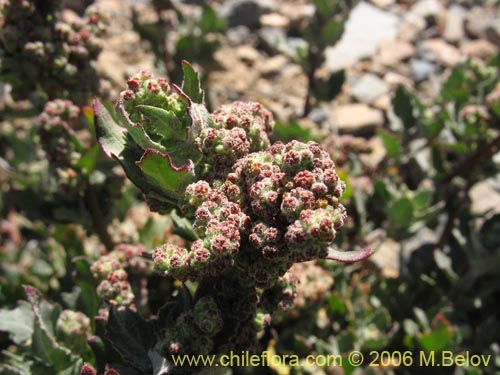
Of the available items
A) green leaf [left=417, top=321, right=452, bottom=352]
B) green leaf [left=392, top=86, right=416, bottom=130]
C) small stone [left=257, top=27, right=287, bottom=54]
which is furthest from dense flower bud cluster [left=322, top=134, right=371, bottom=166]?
small stone [left=257, top=27, right=287, bottom=54]

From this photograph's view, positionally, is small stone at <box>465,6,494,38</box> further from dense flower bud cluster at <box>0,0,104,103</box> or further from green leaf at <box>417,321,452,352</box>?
dense flower bud cluster at <box>0,0,104,103</box>

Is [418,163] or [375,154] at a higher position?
[375,154]

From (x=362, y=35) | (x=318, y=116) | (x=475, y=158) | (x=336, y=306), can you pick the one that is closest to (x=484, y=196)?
(x=475, y=158)

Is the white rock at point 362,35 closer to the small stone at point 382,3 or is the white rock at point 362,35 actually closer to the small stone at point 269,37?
the small stone at point 382,3

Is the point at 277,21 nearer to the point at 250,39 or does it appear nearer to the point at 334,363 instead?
the point at 250,39

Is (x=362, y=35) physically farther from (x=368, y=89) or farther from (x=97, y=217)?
(x=97, y=217)

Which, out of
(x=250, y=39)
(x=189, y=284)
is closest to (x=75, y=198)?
(x=189, y=284)

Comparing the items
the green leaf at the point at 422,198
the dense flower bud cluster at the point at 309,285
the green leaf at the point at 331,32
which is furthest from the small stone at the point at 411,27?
the dense flower bud cluster at the point at 309,285
